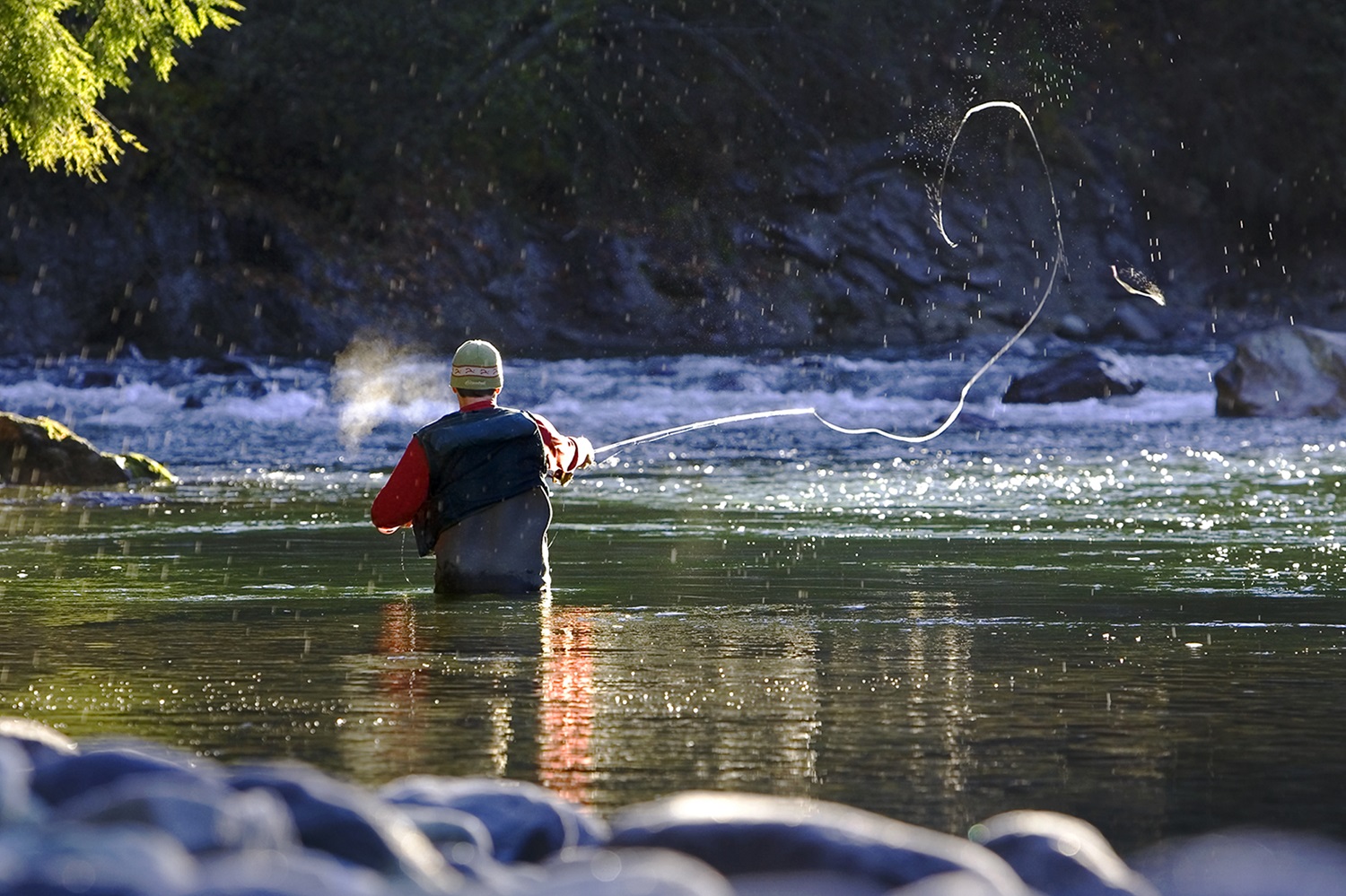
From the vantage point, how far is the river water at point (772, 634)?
18.6ft

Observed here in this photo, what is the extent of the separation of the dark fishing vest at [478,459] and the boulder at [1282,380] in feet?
52.7

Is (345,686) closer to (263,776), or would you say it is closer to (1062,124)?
(263,776)

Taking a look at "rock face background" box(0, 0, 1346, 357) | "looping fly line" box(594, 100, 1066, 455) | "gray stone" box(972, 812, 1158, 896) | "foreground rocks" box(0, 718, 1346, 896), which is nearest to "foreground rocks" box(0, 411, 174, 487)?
"looping fly line" box(594, 100, 1066, 455)

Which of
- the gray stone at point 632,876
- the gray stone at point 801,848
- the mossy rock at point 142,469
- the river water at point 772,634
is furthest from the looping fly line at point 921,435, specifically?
the gray stone at point 632,876

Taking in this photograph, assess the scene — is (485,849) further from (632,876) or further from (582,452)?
(582,452)

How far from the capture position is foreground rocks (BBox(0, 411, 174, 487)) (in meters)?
16.0

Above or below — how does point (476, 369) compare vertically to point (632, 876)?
above

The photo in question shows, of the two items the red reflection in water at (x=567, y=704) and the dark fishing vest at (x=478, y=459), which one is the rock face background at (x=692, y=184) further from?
the red reflection in water at (x=567, y=704)

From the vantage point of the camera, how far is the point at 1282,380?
24250 millimetres

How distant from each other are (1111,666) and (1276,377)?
17792 millimetres

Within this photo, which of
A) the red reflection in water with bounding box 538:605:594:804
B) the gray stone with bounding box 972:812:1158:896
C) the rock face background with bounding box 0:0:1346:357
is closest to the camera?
the gray stone with bounding box 972:812:1158:896

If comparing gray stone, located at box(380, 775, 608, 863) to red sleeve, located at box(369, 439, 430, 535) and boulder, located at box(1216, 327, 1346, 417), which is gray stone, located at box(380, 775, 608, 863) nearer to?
red sleeve, located at box(369, 439, 430, 535)

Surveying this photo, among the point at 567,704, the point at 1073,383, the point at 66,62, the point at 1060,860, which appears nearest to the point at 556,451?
the point at 567,704

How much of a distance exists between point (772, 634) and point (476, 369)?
73.2 inches
